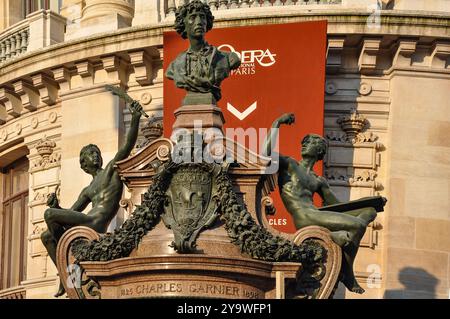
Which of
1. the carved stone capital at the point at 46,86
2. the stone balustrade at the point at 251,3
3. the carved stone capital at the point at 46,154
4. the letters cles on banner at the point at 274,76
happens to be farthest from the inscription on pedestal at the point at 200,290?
the carved stone capital at the point at 46,86

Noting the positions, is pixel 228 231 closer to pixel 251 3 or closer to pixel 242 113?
pixel 242 113

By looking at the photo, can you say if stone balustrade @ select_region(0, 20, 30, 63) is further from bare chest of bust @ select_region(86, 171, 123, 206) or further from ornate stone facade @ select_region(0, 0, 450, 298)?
bare chest of bust @ select_region(86, 171, 123, 206)

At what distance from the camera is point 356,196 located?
34.9 metres

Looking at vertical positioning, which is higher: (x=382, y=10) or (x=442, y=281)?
(x=382, y=10)

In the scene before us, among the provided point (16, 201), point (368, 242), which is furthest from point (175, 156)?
point (16, 201)

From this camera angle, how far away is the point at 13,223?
136 ft

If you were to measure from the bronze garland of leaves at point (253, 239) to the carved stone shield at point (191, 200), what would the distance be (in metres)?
0.20

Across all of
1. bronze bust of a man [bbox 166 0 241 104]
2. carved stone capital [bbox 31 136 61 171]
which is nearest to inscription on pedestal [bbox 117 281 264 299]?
bronze bust of a man [bbox 166 0 241 104]

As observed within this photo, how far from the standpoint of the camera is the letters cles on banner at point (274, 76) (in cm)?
3481

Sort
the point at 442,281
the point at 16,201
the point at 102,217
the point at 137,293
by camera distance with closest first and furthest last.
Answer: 1. the point at 137,293
2. the point at 102,217
3. the point at 442,281
4. the point at 16,201

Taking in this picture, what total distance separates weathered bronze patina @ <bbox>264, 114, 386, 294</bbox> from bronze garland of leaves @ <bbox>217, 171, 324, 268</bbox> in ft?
1.73

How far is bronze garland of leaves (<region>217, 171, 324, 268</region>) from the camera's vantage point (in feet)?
81.4

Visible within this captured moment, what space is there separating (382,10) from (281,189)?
967 centimetres
